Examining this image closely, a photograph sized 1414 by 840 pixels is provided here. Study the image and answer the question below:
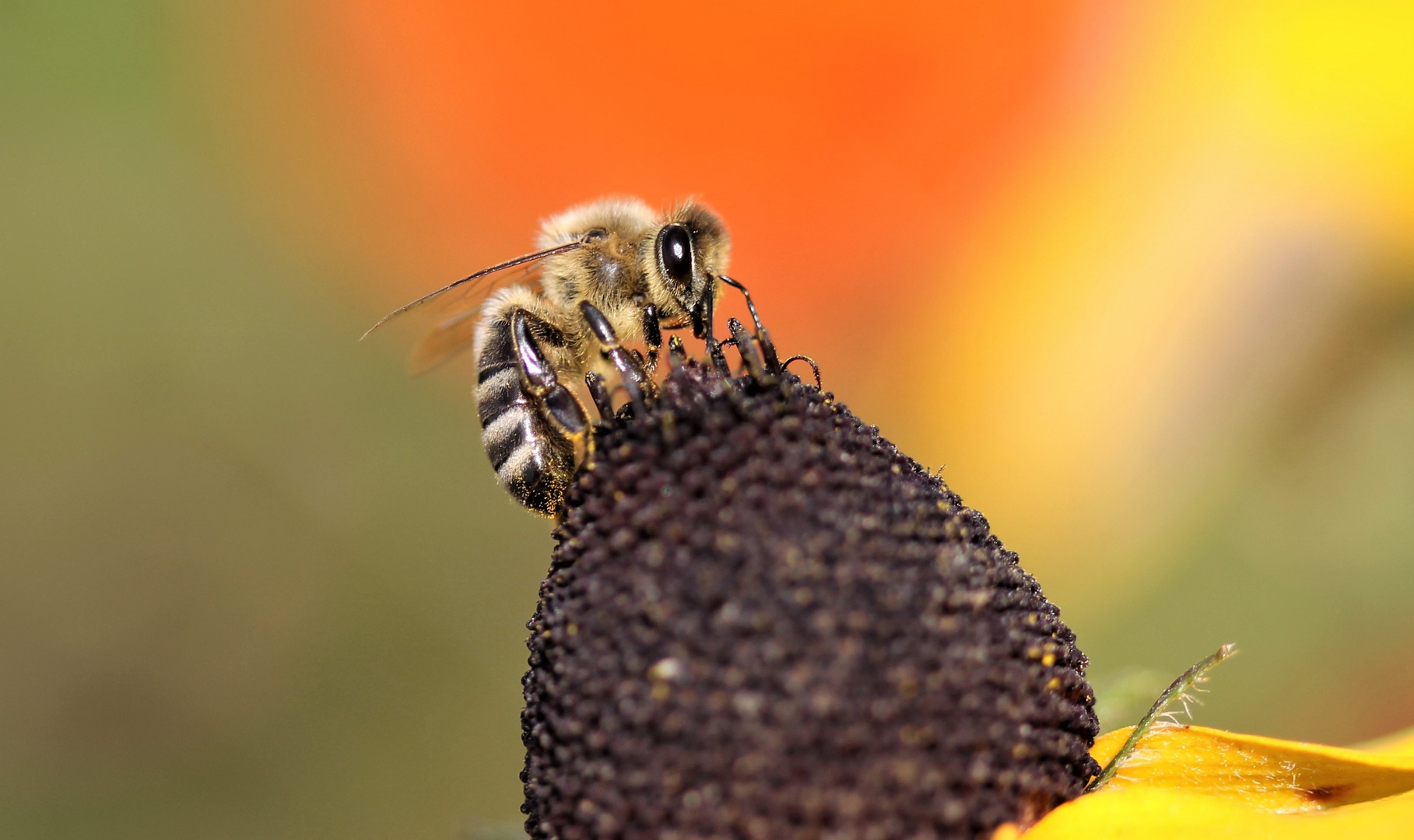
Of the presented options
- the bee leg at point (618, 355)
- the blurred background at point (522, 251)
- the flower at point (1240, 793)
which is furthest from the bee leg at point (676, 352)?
the blurred background at point (522, 251)

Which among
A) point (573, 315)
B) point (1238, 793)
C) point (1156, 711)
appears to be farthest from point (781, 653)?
point (573, 315)

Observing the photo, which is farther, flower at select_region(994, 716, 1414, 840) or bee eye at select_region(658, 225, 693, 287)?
bee eye at select_region(658, 225, 693, 287)

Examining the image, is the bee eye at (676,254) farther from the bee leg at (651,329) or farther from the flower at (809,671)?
the flower at (809,671)

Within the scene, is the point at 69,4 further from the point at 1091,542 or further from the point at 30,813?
the point at 1091,542

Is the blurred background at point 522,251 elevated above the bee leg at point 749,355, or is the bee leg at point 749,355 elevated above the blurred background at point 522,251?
the blurred background at point 522,251

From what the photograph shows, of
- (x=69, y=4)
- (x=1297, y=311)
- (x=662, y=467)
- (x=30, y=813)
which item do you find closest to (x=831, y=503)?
(x=662, y=467)

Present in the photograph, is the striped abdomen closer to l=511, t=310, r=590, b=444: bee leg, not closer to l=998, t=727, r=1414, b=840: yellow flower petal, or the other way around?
l=511, t=310, r=590, b=444: bee leg

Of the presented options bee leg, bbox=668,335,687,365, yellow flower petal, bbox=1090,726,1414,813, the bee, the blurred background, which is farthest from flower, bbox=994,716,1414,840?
the blurred background
